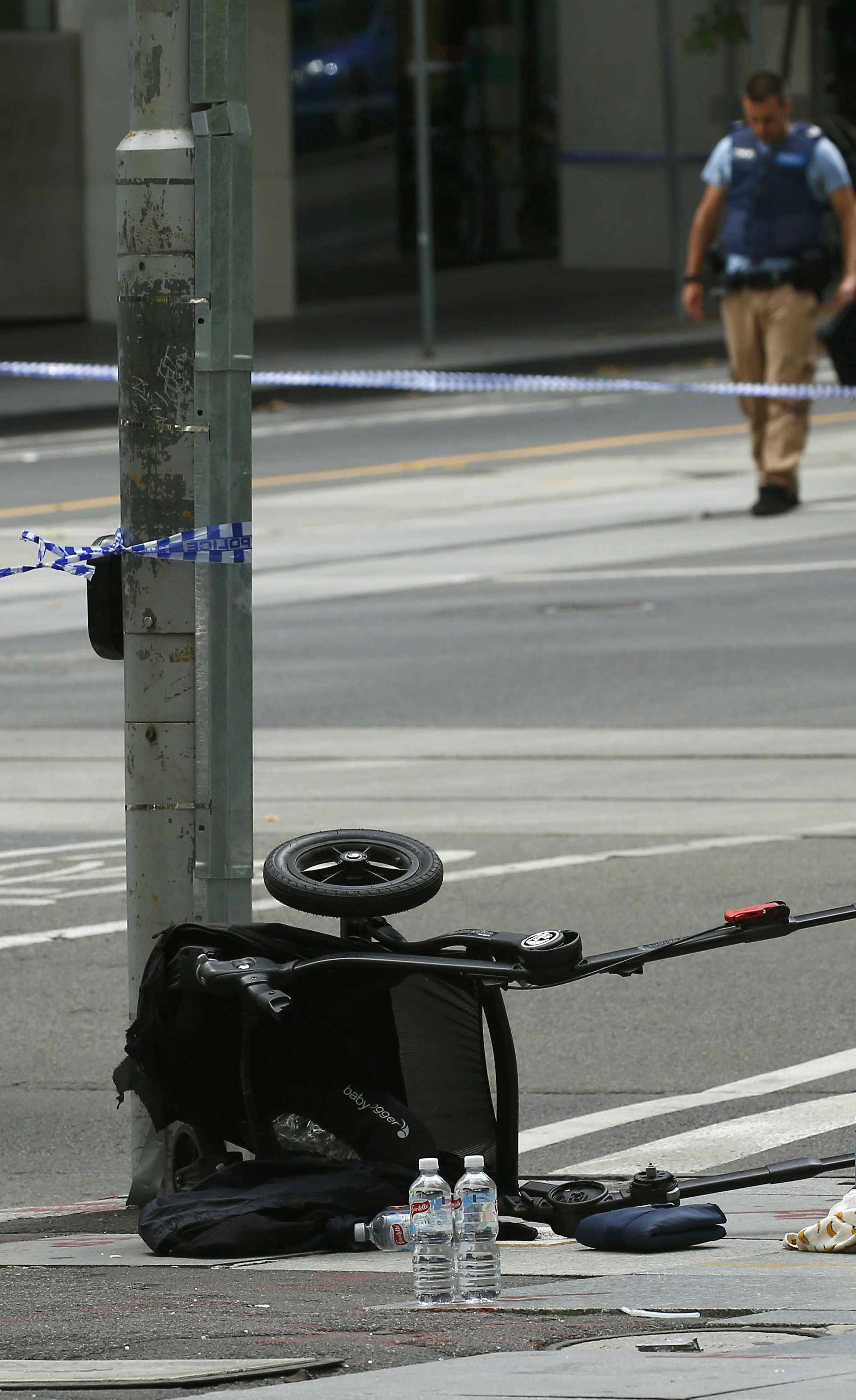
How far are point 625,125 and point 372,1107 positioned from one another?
31.8 metres

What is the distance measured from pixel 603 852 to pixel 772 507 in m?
8.06

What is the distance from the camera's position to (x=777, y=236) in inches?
653

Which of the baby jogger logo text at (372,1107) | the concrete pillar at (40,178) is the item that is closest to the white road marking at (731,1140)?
the baby jogger logo text at (372,1107)

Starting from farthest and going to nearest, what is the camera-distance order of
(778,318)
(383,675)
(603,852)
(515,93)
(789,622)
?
(515,93) → (778,318) → (789,622) → (383,675) → (603,852)

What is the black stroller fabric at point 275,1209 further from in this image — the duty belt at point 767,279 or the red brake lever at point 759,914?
the duty belt at point 767,279

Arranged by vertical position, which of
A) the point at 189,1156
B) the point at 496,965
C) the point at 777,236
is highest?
the point at 777,236

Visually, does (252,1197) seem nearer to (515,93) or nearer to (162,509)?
(162,509)

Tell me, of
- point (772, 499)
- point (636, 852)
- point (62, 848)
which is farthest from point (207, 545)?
point (772, 499)

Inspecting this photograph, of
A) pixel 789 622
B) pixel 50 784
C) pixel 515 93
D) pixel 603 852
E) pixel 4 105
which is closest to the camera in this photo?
pixel 603 852

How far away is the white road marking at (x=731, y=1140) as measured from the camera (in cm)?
643

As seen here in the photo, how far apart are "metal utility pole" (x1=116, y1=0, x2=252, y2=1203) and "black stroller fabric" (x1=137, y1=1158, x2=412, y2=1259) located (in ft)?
2.38

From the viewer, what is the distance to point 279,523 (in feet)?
58.0

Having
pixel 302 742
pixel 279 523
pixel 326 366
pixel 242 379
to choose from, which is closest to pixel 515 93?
pixel 326 366

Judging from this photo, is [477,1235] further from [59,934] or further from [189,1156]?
[59,934]
